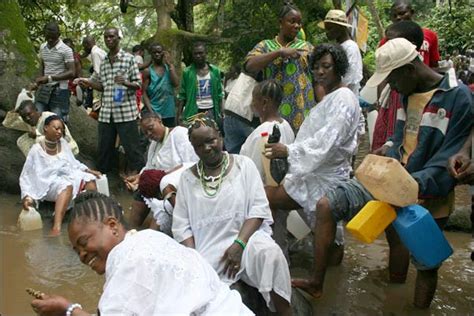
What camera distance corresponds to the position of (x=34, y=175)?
6191mm

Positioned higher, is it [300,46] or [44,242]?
[300,46]

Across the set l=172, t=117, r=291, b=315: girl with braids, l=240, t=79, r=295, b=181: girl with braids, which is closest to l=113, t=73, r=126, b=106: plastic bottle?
l=240, t=79, r=295, b=181: girl with braids

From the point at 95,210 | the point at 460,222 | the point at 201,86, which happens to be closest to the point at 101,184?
the point at 201,86

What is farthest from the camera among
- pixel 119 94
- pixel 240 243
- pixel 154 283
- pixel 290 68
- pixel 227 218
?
pixel 119 94

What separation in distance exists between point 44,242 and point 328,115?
304cm

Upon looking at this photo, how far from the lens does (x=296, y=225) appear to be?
14.7ft

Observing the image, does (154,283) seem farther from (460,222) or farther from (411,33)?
(460,222)

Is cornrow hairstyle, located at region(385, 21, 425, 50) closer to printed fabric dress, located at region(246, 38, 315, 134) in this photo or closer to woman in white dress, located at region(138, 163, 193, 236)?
printed fabric dress, located at region(246, 38, 315, 134)

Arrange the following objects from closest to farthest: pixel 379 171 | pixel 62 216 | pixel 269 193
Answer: pixel 379 171
pixel 269 193
pixel 62 216

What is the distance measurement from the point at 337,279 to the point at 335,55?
5.33 ft

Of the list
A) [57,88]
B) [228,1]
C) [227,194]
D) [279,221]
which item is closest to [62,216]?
[57,88]

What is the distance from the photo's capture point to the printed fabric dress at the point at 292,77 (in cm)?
512

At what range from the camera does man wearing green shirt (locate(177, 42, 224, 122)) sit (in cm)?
740

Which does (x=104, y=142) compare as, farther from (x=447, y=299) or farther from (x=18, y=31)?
(x=447, y=299)
